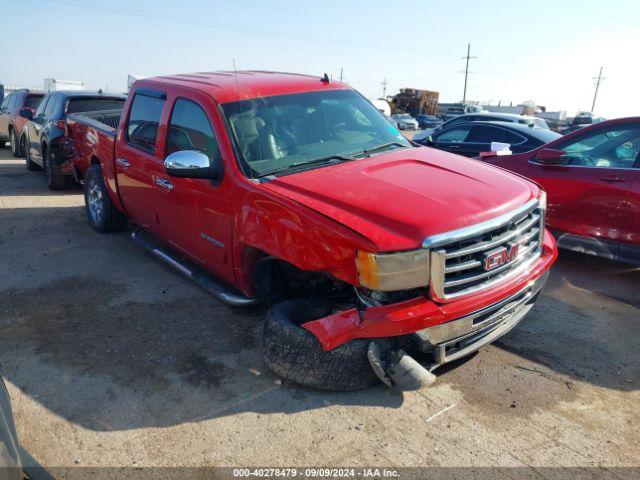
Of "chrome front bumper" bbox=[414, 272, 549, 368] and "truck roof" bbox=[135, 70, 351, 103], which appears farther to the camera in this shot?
"truck roof" bbox=[135, 70, 351, 103]

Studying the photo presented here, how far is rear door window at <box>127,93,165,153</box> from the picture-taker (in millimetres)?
4738

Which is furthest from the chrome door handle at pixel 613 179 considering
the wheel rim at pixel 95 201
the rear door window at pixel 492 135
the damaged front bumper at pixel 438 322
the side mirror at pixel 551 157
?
the wheel rim at pixel 95 201

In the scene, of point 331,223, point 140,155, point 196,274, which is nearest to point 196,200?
point 196,274

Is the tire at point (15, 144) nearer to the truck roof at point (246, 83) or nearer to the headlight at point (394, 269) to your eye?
the truck roof at point (246, 83)

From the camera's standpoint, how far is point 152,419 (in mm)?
3014

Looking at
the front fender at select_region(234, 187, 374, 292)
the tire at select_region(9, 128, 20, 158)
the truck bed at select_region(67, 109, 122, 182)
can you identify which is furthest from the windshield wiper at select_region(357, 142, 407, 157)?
the tire at select_region(9, 128, 20, 158)

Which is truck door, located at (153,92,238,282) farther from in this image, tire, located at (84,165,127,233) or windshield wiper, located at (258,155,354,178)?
tire, located at (84,165,127,233)

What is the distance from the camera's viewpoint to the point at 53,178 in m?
9.14

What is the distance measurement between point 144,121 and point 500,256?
3598mm

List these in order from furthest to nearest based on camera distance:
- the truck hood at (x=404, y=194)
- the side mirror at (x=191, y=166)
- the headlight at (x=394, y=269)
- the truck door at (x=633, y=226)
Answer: the truck door at (x=633, y=226)
the side mirror at (x=191, y=166)
the truck hood at (x=404, y=194)
the headlight at (x=394, y=269)

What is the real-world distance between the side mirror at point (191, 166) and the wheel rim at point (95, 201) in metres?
3.11

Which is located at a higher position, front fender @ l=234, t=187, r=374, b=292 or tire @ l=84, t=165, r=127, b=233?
front fender @ l=234, t=187, r=374, b=292

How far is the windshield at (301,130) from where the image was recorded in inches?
148

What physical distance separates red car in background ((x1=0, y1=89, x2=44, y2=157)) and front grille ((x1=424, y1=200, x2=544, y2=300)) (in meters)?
11.7
